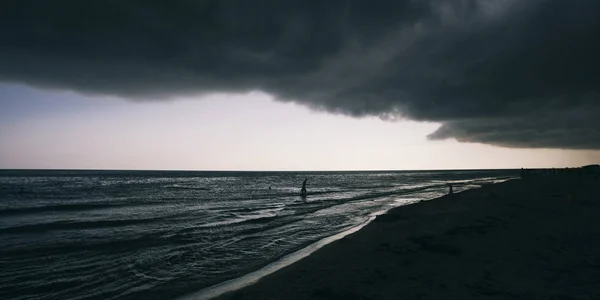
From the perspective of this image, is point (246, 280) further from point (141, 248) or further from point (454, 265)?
point (141, 248)

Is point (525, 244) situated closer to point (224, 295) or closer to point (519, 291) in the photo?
point (519, 291)

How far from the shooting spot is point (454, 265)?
10219 millimetres

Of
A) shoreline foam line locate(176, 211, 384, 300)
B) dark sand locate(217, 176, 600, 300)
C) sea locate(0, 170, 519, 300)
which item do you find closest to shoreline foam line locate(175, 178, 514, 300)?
shoreline foam line locate(176, 211, 384, 300)

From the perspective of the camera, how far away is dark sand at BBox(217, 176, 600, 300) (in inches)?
318

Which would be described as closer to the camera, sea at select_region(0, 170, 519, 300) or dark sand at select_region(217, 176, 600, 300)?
dark sand at select_region(217, 176, 600, 300)

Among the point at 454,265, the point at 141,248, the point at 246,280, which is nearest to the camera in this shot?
the point at 454,265

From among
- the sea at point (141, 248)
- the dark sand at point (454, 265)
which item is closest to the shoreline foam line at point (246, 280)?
the sea at point (141, 248)

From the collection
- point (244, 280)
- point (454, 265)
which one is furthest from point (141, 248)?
point (454, 265)

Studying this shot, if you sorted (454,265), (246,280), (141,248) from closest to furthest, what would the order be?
(454,265) < (246,280) < (141,248)

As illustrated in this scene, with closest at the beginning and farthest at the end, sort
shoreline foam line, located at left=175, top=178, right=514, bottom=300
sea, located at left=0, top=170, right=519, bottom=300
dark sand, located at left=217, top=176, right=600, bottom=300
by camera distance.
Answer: dark sand, located at left=217, top=176, right=600, bottom=300, shoreline foam line, located at left=175, top=178, right=514, bottom=300, sea, located at left=0, top=170, right=519, bottom=300

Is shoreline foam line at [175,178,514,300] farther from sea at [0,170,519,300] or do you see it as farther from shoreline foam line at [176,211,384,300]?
sea at [0,170,519,300]

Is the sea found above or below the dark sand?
below

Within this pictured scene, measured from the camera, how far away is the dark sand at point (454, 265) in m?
8.09

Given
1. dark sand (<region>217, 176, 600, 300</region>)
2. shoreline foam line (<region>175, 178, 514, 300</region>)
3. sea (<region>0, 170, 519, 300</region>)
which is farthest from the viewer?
sea (<region>0, 170, 519, 300</region>)
